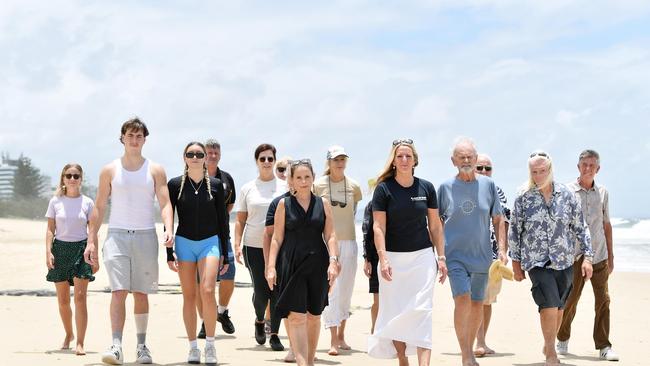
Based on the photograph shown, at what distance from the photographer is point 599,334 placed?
30.0 ft

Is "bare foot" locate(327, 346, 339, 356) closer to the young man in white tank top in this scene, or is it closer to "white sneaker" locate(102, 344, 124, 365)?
the young man in white tank top

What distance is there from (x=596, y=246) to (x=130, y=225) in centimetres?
454

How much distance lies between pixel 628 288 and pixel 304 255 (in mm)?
12584

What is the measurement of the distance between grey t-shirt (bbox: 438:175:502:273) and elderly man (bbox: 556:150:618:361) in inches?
58.4

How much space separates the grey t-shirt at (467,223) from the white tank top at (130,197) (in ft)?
8.47

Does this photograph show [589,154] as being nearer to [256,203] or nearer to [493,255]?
[493,255]

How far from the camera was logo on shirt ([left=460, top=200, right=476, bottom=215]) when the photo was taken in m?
A: 8.13

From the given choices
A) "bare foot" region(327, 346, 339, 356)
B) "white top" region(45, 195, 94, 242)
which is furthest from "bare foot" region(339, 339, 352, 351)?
"white top" region(45, 195, 94, 242)

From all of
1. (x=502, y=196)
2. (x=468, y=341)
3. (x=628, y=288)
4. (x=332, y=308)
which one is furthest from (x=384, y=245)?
(x=628, y=288)

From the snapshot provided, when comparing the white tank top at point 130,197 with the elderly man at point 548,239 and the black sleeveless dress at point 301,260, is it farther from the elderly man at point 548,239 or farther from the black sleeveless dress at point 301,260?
the elderly man at point 548,239

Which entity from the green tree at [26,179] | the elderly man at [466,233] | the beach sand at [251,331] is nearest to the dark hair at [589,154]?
the elderly man at [466,233]

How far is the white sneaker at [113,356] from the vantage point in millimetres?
7703

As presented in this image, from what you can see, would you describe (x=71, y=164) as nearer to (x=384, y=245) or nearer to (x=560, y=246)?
(x=384, y=245)

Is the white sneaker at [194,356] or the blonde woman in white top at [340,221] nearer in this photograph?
the white sneaker at [194,356]
